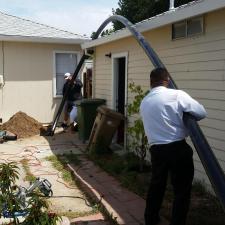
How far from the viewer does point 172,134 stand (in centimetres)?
457

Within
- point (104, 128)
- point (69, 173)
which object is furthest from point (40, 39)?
point (69, 173)

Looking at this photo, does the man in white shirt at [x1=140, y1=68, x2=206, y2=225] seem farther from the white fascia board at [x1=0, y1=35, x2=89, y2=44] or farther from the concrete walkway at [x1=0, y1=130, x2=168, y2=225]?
the white fascia board at [x1=0, y1=35, x2=89, y2=44]

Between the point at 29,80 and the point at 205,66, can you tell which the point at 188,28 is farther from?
the point at 29,80

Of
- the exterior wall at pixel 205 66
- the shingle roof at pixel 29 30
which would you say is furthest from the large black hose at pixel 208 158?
the shingle roof at pixel 29 30

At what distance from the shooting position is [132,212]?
584cm

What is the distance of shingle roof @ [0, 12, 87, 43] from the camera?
1480 cm

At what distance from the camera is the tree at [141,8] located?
95.8 ft

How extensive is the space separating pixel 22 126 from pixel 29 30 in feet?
13.5

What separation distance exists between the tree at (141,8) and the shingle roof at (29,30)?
13.3 metres

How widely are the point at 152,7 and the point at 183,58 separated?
23082 millimetres

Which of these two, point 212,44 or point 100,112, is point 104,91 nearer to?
point 100,112

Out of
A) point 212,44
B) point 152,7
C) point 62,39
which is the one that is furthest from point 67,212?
point 152,7

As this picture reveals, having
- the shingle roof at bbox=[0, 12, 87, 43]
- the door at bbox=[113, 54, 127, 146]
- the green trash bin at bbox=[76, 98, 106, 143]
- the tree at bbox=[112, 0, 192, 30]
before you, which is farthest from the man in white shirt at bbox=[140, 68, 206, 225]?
the tree at bbox=[112, 0, 192, 30]

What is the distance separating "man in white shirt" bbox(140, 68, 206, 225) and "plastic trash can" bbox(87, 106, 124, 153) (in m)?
4.88
